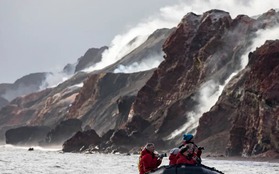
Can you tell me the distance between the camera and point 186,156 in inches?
1077

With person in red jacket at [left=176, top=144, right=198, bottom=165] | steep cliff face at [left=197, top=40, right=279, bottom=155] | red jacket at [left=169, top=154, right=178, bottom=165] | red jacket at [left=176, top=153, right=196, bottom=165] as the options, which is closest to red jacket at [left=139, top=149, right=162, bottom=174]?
red jacket at [left=169, top=154, right=178, bottom=165]

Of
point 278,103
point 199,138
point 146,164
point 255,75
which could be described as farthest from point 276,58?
point 146,164

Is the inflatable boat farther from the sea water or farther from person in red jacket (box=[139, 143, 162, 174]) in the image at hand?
the sea water

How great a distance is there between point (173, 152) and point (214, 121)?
152396 millimetres

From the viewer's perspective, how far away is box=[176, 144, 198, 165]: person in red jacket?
1070 inches

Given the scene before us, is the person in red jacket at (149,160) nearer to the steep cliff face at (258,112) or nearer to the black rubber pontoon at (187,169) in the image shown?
the black rubber pontoon at (187,169)

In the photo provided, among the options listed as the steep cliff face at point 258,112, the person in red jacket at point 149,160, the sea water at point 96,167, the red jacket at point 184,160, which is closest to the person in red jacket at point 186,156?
the red jacket at point 184,160

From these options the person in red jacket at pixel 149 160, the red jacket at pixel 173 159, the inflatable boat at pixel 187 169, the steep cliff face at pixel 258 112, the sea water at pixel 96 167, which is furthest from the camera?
the steep cliff face at pixel 258 112

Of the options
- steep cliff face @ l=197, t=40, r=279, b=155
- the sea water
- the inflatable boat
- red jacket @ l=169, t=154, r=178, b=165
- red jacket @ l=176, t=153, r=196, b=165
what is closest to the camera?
the inflatable boat

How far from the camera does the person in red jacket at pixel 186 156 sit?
27.2 meters

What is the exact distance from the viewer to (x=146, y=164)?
3089 cm

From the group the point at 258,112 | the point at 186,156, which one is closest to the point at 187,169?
the point at 186,156

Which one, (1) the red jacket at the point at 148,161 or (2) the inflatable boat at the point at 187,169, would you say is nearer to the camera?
(2) the inflatable boat at the point at 187,169

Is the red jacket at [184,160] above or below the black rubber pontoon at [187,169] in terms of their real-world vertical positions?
above
